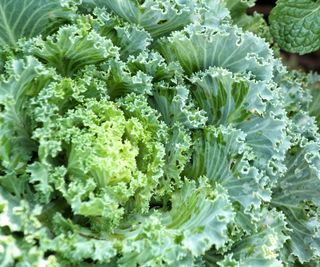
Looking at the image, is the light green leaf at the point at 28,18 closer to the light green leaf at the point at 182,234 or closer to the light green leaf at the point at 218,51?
the light green leaf at the point at 218,51

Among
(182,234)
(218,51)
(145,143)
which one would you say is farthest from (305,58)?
(182,234)

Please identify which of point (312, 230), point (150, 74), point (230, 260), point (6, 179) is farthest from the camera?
point (312, 230)

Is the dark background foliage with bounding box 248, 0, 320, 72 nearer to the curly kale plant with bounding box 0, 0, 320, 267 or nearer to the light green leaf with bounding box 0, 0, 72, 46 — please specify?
the curly kale plant with bounding box 0, 0, 320, 267

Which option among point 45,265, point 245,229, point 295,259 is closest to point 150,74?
point 245,229

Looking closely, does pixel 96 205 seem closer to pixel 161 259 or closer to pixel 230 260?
pixel 161 259

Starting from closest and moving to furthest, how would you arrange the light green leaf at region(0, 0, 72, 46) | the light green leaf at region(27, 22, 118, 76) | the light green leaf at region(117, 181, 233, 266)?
the light green leaf at region(117, 181, 233, 266)
the light green leaf at region(27, 22, 118, 76)
the light green leaf at region(0, 0, 72, 46)

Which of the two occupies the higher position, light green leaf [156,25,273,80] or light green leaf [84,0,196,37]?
light green leaf [84,0,196,37]

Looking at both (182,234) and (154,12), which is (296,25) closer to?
(154,12)

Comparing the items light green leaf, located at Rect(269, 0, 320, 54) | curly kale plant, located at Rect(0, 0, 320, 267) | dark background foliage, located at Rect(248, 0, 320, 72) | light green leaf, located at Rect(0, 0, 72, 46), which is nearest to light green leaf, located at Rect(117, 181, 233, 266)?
curly kale plant, located at Rect(0, 0, 320, 267)
